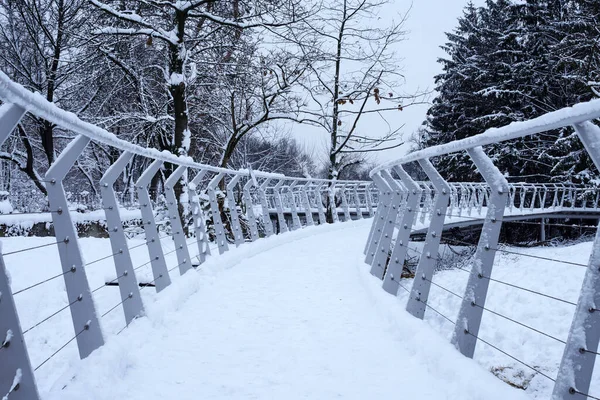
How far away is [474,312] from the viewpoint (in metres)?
2.38

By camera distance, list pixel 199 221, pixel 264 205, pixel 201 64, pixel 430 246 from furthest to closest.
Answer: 1. pixel 201 64
2. pixel 264 205
3. pixel 199 221
4. pixel 430 246

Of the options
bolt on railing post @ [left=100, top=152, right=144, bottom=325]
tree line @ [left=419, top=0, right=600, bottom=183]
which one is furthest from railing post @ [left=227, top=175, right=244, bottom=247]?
tree line @ [left=419, top=0, right=600, bottom=183]

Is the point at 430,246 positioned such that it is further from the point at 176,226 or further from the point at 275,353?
the point at 176,226

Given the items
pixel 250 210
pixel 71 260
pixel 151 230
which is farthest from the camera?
pixel 250 210

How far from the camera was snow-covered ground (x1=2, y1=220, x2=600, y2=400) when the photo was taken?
2.27m

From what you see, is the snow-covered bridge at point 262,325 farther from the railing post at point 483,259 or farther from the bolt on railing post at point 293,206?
the bolt on railing post at point 293,206

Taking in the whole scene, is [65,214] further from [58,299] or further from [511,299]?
[511,299]

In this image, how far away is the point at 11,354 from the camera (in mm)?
1585

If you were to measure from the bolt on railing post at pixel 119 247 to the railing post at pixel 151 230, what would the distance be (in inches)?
21.3

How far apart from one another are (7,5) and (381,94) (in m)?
13.8

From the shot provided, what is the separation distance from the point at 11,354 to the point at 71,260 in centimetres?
73

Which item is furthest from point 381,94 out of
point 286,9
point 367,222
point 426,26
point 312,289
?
point 426,26

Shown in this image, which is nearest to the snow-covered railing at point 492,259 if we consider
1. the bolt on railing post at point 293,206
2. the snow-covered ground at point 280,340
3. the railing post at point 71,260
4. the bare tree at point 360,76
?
the snow-covered ground at point 280,340

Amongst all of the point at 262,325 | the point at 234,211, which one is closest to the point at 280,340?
the point at 262,325
